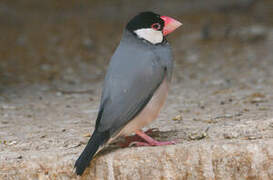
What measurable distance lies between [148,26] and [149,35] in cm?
5

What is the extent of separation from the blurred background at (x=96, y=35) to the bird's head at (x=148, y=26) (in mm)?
2715

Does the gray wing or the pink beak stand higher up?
the pink beak

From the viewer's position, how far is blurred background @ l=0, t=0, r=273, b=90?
604cm

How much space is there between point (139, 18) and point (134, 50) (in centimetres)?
19

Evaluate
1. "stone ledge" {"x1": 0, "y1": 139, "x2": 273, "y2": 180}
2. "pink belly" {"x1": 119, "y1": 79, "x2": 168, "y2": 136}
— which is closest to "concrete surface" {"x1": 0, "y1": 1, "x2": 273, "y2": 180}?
"stone ledge" {"x1": 0, "y1": 139, "x2": 273, "y2": 180}

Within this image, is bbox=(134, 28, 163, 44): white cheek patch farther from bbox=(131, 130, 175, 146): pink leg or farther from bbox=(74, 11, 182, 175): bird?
bbox=(131, 130, 175, 146): pink leg

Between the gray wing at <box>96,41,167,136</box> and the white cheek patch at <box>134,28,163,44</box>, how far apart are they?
0.10 meters

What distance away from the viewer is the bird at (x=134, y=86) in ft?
8.22

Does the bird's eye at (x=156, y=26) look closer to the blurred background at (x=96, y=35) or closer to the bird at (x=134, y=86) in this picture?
the bird at (x=134, y=86)

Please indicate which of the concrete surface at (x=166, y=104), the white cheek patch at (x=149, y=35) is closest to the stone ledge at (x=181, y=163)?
the concrete surface at (x=166, y=104)

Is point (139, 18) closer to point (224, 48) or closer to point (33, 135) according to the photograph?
point (33, 135)

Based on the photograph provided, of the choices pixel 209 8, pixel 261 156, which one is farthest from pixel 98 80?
pixel 209 8

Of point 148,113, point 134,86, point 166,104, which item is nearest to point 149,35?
point 134,86

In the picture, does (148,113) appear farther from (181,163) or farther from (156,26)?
(156,26)
